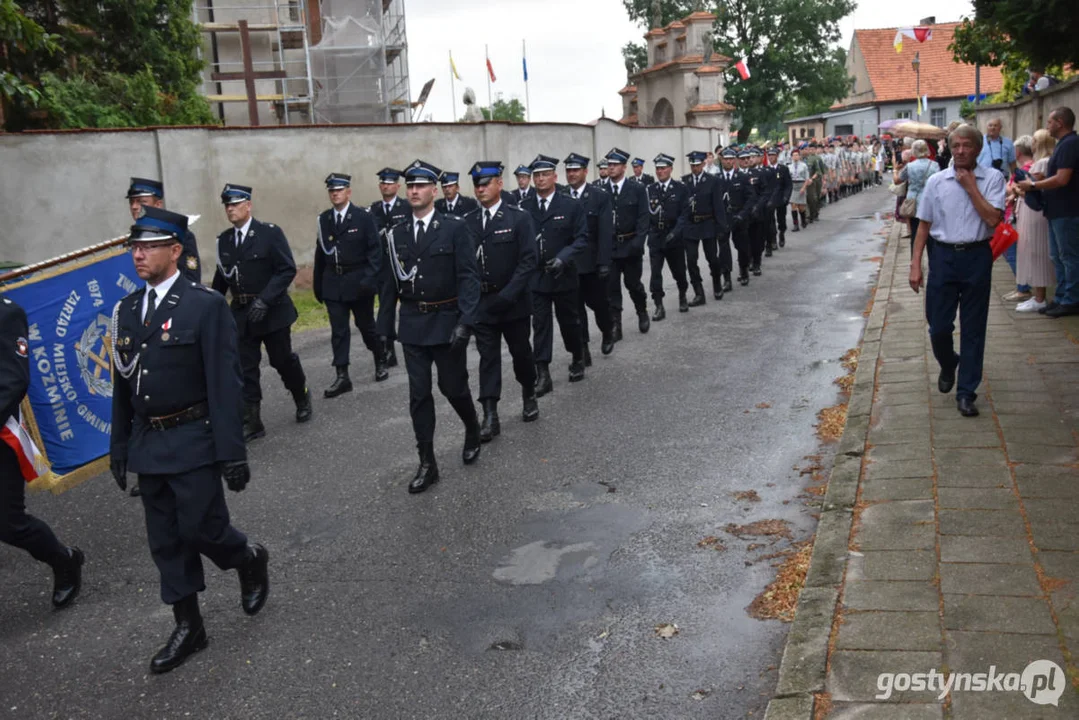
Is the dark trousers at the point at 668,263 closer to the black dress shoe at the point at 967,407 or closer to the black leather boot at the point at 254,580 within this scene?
the black dress shoe at the point at 967,407

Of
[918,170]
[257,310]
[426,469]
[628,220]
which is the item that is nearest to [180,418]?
[426,469]

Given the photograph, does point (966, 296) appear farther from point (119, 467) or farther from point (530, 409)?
point (119, 467)

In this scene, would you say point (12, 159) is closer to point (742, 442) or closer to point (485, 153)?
point (485, 153)

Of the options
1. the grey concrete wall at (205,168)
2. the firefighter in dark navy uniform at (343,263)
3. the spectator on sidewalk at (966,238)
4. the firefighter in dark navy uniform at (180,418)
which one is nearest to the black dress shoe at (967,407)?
the spectator on sidewalk at (966,238)

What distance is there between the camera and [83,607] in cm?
538

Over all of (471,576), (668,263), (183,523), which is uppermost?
(668,263)

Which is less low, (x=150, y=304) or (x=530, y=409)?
(x=150, y=304)

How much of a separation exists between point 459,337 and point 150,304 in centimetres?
Answer: 245

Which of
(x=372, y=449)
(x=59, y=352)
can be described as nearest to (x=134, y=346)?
(x=59, y=352)

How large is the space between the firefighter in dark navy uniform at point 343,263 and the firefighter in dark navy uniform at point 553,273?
1634 millimetres

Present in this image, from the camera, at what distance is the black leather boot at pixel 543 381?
9.46 meters

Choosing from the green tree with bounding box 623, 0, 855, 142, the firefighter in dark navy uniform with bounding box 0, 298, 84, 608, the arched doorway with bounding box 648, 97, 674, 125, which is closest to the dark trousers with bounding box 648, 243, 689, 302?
the firefighter in dark navy uniform with bounding box 0, 298, 84, 608

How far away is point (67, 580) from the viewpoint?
5461mm

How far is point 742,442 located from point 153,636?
4.18 meters
